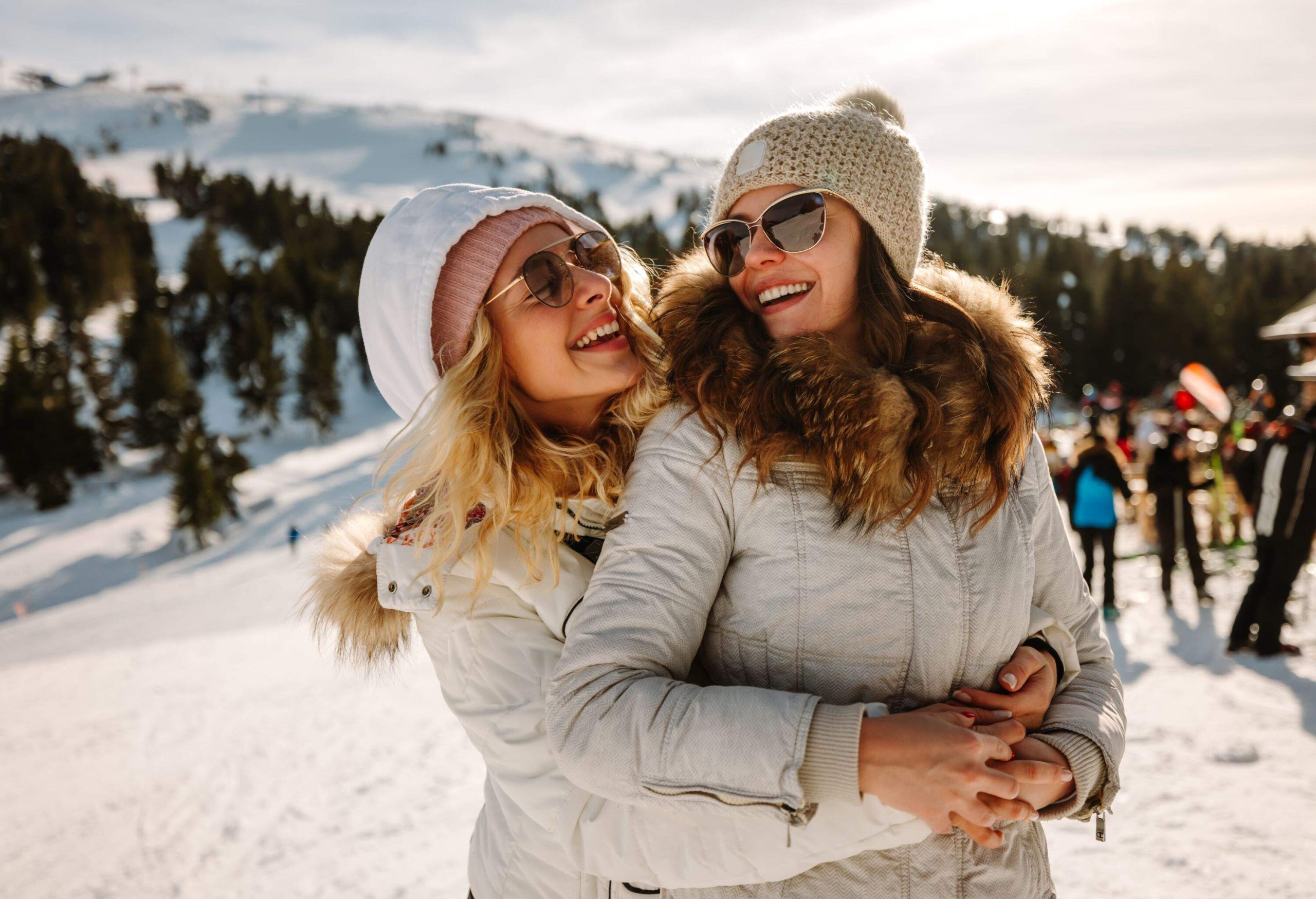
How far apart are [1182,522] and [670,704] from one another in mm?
8892

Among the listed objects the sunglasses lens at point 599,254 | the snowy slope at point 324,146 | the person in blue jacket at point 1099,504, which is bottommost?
A: the person in blue jacket at point 1099,504

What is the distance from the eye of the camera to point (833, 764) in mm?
1239

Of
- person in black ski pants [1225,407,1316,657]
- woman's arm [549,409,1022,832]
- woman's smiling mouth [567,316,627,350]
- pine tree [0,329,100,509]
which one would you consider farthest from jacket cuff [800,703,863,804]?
pine tree [0,329,100,509]

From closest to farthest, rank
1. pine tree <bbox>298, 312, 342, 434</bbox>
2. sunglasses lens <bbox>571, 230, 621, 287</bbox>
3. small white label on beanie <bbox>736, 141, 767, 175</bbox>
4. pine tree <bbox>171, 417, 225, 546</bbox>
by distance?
small white label on beanie <bbox>736, 141, 767, 175</bbox>, sunglasses lens <bbox>571, 230, 621, 287</bbox>, pine tree <bbox>171, 417, 225, 546</bbox>, pine tree <bbox>298, 312, 342, 434</bbox>

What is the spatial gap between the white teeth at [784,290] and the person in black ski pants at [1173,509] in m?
7.65

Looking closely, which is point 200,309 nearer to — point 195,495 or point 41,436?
point 41,436

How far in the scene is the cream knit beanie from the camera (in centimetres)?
175

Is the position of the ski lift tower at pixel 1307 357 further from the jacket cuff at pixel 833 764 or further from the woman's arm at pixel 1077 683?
the jacket cuff at pixel 833 764

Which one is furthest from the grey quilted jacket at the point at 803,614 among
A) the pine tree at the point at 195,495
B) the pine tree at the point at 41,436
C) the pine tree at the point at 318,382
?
the pine tree at the point at 318,382

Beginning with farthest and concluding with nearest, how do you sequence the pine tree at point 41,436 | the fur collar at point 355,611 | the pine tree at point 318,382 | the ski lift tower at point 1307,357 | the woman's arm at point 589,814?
the pine tree at point 318,382, the pine tree at point 41,436, the ski lift tower at point 1307,357, the fur collar at point 355,611, the woman's arm at point 589,814

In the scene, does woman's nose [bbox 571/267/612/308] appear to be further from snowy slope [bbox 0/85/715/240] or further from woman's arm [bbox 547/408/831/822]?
snowy slope [bbox 0/85/715/240]

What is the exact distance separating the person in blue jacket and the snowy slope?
277ft

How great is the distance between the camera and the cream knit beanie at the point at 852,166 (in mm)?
1753

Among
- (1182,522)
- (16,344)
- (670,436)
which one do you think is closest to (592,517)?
(670,436)
